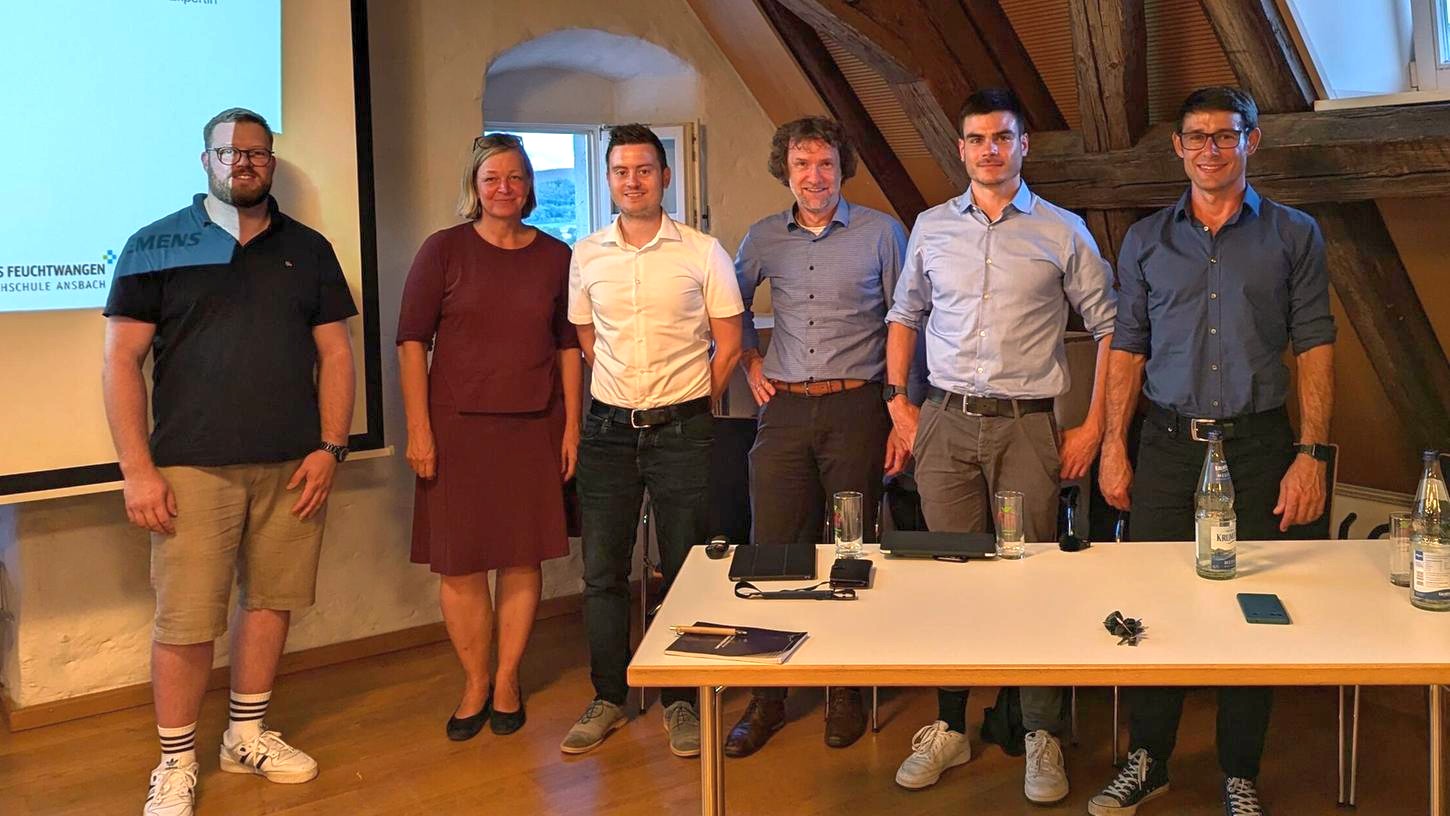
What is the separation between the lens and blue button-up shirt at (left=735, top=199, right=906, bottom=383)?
10.5ft

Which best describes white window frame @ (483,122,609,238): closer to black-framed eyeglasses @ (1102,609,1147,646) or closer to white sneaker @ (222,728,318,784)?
white sneaker @ (222,728,318,784)

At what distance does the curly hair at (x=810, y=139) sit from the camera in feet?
10.2

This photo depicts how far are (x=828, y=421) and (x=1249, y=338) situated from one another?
40.9 inches

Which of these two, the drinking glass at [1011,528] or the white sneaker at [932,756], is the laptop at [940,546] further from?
the white sneaker at [932,756]

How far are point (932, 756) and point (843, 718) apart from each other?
0.35m

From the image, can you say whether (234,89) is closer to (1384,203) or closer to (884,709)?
(884,709)

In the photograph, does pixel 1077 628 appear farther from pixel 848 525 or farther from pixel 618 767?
→ pixel 618 767

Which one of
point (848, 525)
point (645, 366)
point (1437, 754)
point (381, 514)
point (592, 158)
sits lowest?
point (1437, 754)

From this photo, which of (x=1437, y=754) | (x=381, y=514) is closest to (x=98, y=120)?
(x=381, y=514)

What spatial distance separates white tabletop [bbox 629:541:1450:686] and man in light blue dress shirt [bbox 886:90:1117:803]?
512 millimetres

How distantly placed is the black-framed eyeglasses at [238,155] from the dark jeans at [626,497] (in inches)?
40.7

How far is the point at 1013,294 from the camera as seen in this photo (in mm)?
2887

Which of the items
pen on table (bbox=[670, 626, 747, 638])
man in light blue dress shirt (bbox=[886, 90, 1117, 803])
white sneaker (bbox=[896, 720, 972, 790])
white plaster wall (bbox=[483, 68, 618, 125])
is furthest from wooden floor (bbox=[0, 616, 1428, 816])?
white plaster wall (bbox=[483, 68, 618, 125])

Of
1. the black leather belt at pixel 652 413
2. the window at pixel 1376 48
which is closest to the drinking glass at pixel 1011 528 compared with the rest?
the black leather belt at pixel 652 413
